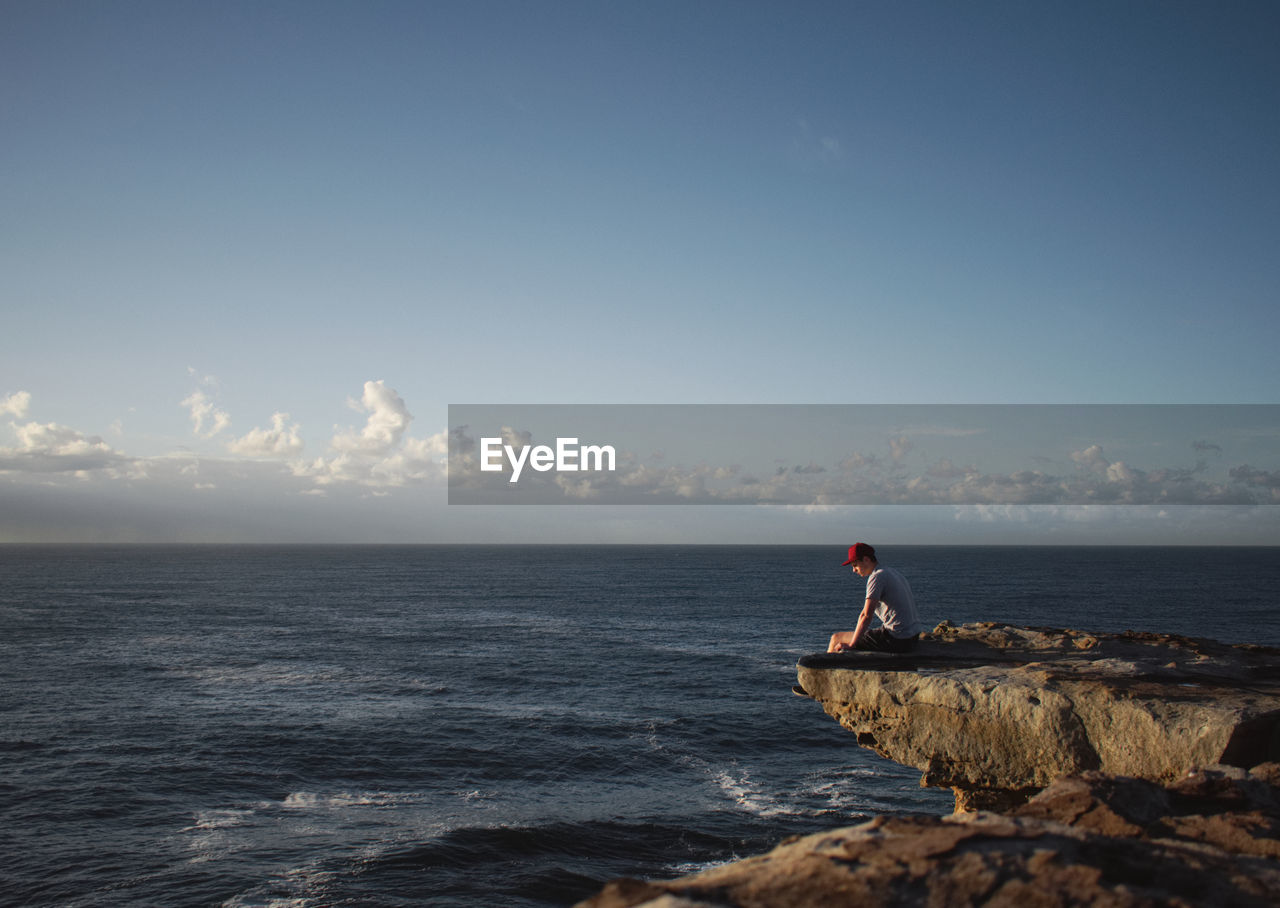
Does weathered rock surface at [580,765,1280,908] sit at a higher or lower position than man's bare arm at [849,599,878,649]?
lower

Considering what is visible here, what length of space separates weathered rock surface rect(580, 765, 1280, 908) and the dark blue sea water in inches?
744

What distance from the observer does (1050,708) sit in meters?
8.23

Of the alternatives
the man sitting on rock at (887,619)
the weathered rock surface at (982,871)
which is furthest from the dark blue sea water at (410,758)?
the weathered rock surface at (982,871)

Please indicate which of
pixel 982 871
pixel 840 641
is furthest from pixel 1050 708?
pixel 982 871

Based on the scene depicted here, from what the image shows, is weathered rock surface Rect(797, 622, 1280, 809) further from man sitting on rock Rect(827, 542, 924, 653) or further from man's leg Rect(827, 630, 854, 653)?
man's leg Rect(827, 630, 854, 653)

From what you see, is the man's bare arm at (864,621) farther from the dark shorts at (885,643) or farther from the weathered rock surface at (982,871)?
the weathered rock surface at (982,871)

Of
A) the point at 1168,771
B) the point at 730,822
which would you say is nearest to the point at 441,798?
the point at 730,822

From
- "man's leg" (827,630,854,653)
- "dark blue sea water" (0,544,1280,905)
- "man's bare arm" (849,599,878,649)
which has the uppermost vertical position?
"man's bare arm" (849,599,878,649)

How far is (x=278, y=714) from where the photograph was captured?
126 ft

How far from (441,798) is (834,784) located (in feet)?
47.7

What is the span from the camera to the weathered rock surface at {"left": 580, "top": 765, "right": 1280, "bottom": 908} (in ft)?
12.6

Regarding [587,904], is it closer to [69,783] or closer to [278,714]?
[69,783]

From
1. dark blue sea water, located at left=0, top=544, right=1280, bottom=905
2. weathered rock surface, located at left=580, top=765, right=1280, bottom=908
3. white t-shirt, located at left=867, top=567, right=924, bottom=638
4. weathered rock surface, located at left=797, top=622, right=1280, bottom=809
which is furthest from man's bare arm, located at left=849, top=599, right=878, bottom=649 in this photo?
dark blue sea water, located at left=0, top=544, right=1280, bottom=905

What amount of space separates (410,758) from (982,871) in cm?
3183
